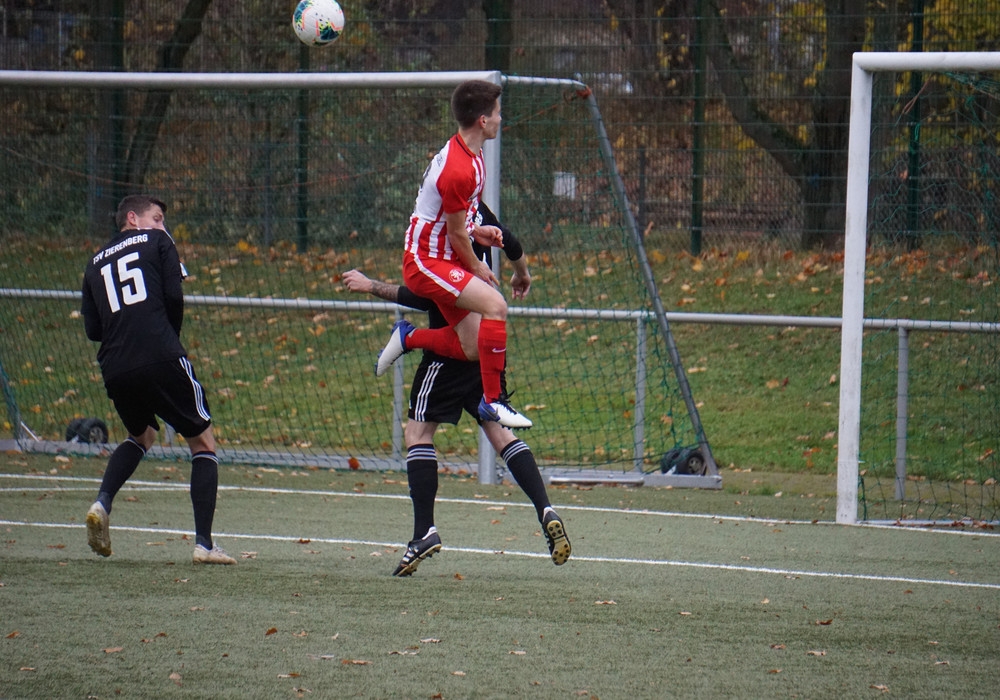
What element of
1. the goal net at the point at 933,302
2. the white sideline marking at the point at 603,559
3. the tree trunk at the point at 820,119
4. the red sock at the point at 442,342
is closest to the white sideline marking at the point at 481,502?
the goal net at the point at 933,302

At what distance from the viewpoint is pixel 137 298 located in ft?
21.2

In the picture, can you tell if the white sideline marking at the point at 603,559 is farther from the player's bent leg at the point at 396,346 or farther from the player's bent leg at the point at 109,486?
the player's bent leg at the point at 396,346

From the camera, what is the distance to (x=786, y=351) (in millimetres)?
13789

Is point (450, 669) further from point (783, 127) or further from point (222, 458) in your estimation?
point (783, 127)

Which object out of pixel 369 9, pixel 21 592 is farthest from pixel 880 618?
pixel 369 9

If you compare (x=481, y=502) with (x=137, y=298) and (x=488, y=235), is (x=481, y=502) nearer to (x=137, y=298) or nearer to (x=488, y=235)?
(x=488, y=235)

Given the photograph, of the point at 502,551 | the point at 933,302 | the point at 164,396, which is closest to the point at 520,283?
the point at 502,551

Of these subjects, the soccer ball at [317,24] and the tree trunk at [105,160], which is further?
the tree trunk at [105,160]

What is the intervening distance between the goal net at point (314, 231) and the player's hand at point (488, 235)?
339 cm

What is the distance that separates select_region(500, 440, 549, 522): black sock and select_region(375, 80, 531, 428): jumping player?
0.17 m

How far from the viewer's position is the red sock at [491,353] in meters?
6.23

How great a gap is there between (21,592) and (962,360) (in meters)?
8.19

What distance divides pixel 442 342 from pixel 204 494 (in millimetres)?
1430

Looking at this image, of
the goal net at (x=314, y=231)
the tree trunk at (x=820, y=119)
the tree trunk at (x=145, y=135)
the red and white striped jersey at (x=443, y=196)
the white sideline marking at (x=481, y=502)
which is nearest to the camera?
the red and white striped jersey at (x=443, y=196)
